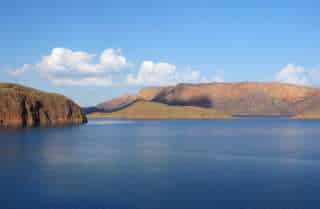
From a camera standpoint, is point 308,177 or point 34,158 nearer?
point 308,177

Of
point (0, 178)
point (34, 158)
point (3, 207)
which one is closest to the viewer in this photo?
point (3, 207)

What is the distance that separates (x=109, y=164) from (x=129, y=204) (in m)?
34.5

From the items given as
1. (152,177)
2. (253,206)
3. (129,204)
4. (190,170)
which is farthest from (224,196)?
(190,170)

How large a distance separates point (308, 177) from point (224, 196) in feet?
67.8

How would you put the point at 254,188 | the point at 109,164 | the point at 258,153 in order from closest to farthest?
1. the point at 254,188
2. the point at 109,164
3. the point at 258,153

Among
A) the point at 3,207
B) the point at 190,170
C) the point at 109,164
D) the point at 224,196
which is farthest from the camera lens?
the point at 109,164

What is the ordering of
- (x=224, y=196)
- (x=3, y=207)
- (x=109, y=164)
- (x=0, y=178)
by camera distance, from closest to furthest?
(x=3, y=207) → (x=224, y=196) → (x=0, y=178) → (x=109, y=164)

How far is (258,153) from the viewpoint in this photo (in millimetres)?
106625

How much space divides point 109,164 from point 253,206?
131 feet

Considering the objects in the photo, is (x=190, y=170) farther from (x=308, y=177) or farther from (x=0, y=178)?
(x=0, y=178)

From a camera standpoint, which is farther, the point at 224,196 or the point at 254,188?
the point at 254,188

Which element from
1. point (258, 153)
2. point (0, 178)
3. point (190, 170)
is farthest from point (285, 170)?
point (0, 178)

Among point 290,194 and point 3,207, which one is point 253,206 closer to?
point 290,194

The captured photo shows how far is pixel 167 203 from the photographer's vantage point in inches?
2062
